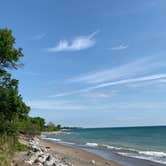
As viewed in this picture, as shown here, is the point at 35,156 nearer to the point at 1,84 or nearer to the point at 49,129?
the point at 1,84

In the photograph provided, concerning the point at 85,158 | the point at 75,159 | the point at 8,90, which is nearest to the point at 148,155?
the point at 85,158

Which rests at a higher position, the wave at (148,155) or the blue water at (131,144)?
the blue water at (131,144)

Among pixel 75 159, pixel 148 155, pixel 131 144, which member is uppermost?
pixel 131 144

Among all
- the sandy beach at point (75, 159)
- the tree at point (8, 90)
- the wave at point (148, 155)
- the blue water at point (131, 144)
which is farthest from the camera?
the blue water at point (131, 144)

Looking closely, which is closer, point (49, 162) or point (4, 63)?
point (49, 162)

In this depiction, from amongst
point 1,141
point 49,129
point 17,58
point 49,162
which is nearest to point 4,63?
point 17,58

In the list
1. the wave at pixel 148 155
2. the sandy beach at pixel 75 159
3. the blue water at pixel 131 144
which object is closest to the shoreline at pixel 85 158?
the sandy beach at pixel 75 159

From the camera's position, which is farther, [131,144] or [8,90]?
[131,144]

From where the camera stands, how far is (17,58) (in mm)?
24906

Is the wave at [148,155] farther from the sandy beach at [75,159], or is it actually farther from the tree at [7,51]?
the tree at [7,51]

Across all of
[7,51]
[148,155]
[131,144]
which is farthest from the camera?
[131,144]

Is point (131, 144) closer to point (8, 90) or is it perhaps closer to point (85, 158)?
point (85, 158)

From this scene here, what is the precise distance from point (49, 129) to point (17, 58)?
137 m

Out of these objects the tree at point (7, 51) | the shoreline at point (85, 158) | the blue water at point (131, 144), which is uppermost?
the tree at point (7, 51)
